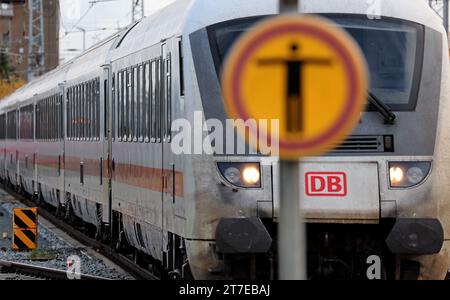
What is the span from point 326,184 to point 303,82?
490cm

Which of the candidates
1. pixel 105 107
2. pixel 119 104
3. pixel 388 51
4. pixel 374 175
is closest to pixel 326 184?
pixel 374 175

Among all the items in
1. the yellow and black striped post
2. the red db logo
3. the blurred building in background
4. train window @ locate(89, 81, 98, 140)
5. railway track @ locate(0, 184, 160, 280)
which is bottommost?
railway track @ locate(0, 184, 160, 280)

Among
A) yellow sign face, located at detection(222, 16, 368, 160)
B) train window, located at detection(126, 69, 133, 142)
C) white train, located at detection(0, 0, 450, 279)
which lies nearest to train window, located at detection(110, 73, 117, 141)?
train window, located at detection(126, 69, 133, 142)

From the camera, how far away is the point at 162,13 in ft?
42.2

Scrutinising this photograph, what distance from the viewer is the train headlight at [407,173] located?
31.0 ft

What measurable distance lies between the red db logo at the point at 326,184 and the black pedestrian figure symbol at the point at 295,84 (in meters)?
4.77

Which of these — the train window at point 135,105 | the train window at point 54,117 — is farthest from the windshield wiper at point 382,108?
the train window at point 54,117

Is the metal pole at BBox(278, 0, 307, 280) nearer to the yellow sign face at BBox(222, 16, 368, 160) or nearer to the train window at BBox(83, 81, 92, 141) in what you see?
the yellow sign face at BBox(222, 16, 368, 160)

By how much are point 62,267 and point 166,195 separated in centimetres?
571

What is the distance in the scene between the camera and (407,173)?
374 inches

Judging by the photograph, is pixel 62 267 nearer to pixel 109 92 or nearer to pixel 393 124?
pixel 109 92

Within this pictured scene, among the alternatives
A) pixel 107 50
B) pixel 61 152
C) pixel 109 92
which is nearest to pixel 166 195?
pixel 109 92

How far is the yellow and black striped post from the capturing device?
1848 cm

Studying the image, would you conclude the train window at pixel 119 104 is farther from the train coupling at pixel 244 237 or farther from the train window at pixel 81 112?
the train coupling at pixel 244 237
